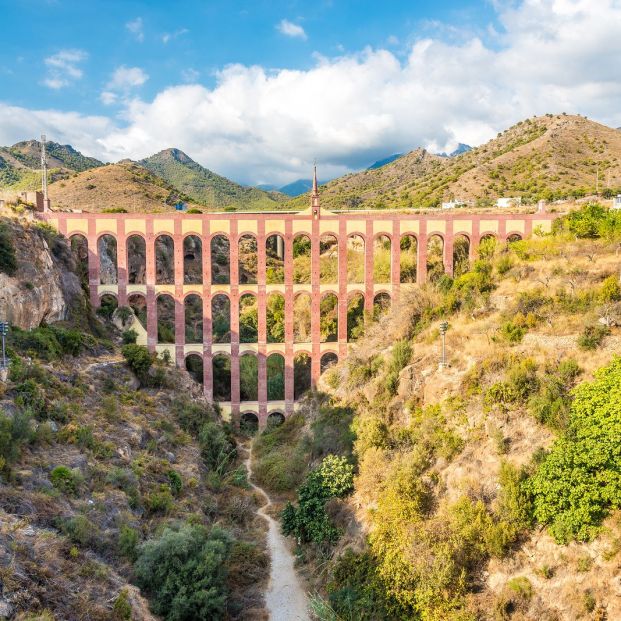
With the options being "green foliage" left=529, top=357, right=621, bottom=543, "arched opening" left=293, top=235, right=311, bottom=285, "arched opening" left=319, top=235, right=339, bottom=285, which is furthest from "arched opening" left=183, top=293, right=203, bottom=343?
"green foliage" left=529, top=357, right=621, bottom=543

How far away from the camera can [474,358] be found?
84.8 feet

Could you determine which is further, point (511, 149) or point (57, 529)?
point (511, 149)

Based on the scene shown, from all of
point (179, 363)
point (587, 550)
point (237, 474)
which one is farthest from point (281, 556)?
point (179, 363)

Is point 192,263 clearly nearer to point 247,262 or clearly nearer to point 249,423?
point 247,262

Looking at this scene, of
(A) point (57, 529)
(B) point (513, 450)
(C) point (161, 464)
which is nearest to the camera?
(A) point (57, 529)

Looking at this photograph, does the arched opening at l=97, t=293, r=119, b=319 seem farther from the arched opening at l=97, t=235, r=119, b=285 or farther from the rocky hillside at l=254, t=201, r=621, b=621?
the rocky hillside at l=254, t=201, r=621, b=621

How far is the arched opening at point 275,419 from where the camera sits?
38756mm

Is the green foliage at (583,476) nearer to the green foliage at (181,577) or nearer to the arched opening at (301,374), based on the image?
the green foliage at (181,577)

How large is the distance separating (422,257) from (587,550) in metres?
25.0

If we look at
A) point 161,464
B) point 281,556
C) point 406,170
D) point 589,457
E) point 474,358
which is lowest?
point 281,556

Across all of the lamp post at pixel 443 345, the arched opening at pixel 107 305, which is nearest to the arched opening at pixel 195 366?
the arched opening at pixel 107 305

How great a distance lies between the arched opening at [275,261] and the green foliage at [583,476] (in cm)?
3469

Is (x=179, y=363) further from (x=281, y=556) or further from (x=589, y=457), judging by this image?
(x=589, y=457)

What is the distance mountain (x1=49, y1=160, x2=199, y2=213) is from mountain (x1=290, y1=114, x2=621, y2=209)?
907 inches
